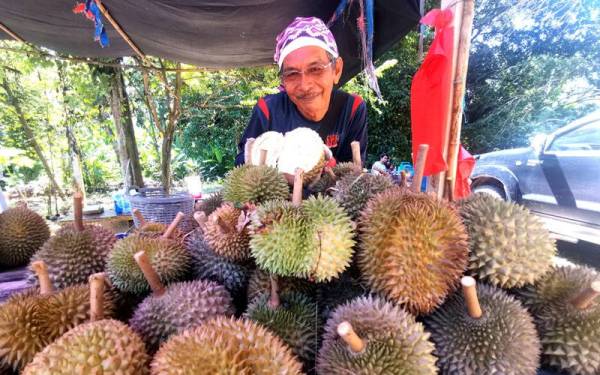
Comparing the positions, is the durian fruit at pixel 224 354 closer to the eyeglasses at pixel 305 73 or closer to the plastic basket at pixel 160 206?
the eyeglasses at pixel 305 73

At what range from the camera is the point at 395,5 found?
316 cm

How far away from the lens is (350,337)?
2.24 feet

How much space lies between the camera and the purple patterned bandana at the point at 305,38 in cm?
210

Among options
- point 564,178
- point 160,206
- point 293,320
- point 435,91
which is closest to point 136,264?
point 293,320

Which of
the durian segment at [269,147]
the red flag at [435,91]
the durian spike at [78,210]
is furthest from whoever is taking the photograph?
the red flag at [435,91]

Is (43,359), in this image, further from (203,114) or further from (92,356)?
(203,114)

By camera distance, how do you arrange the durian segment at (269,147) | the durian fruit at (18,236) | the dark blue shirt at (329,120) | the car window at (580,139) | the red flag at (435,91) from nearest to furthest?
the durian segment at (269,147) → the red flag at (435,91) → the durian fruit at (18,236) → the dark blue shirt at (329,120) → the car window at (580,139)

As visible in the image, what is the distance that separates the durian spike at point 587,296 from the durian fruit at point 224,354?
763mm

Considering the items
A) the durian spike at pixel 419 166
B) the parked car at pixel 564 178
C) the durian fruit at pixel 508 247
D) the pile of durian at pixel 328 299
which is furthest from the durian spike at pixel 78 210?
the parked car at pixel 564 178

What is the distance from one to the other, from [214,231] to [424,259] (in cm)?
63

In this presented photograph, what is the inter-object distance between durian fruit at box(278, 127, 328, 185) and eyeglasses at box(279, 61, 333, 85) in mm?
1035

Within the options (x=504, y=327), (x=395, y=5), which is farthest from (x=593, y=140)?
(x=504, y=327)

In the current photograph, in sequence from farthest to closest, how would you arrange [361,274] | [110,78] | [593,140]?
[110,78] → [593,140] → [361,274]

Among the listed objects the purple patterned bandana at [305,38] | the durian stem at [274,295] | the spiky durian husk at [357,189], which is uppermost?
the purple patterned bandana at [305,38]
